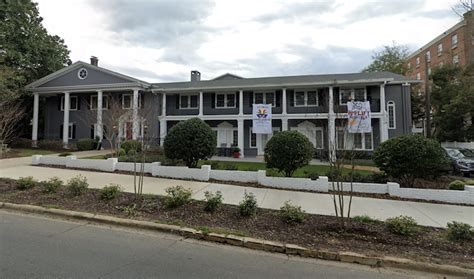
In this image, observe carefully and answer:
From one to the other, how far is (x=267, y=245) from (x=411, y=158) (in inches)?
289

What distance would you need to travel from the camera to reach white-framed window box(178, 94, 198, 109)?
84.5 ft

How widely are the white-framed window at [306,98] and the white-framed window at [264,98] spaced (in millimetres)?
1969

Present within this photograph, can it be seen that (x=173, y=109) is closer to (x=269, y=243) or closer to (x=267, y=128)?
(x=267, y=128)

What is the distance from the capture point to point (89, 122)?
26.1 meters

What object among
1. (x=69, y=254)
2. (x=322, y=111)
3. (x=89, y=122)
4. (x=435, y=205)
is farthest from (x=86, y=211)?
(x=89, y=122)

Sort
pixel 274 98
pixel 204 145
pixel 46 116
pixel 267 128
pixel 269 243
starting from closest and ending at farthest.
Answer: pixel 269 243 < pixel 204 145 < pixel 267 128 < pixel 274 98 < pixel 46 116

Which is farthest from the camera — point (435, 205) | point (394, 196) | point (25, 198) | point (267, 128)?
point (267, 128)

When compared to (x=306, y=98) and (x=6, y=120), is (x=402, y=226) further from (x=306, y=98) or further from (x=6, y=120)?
(x=306, y=98)

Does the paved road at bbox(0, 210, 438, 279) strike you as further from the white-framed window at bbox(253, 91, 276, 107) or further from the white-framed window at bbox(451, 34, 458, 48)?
the white-framed window at bbox(451, 34, 458, 48)

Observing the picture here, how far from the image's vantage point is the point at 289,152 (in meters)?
10.2

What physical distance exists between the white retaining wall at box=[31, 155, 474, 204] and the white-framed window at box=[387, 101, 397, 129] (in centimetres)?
1481

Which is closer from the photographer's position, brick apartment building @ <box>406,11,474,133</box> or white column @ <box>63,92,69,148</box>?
white column @ <box>63,92,69,148</box>

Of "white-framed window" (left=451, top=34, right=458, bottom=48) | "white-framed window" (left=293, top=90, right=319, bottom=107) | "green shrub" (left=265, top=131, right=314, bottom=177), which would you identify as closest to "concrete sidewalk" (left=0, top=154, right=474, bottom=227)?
"green shrub" (left=265, top=131, right=314, bottom=177)

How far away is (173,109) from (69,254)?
73.6 ft
